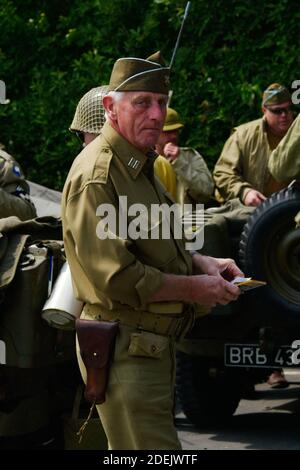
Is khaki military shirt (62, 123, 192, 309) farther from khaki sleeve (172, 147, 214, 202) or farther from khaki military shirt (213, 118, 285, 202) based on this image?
khaki military shirt (213, 118, 285, 202)

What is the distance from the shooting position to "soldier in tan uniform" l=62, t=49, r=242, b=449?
4512 mm

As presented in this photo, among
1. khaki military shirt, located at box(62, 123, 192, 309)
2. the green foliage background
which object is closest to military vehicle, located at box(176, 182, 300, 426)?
khaki military shirt, located at box(62, 123, 192, 309)

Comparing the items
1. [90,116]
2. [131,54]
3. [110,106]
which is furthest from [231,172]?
[110,106]

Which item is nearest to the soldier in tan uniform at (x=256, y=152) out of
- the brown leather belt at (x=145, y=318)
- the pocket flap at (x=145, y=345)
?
the brown leather belt at (x=145, y=318)

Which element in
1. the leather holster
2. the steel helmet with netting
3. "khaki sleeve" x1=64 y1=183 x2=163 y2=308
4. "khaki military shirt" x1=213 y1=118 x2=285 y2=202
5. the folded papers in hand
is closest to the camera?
"khaki sleeve" x1=64 y1=183 x2=163 y2=308

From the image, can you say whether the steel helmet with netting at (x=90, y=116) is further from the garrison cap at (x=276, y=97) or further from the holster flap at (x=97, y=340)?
the garrison cap at (x=276, y=97)

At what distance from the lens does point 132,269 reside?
14.8ft

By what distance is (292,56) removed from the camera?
10.3 metres

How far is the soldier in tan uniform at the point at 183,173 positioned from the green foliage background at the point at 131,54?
6.42ft

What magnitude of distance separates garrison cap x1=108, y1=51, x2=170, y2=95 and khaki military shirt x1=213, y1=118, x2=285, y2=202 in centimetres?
376

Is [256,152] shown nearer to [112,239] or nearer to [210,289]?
[210,289]

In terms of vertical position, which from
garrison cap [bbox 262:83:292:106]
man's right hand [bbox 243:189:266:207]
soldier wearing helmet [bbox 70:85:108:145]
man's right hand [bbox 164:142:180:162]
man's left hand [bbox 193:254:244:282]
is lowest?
man's right hand [bbox 243:189:266:207]
